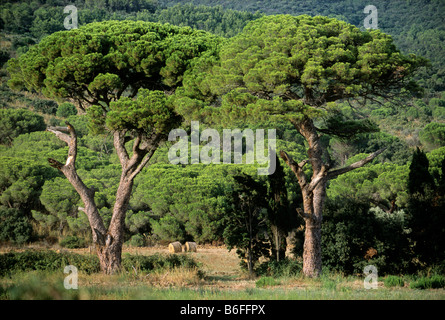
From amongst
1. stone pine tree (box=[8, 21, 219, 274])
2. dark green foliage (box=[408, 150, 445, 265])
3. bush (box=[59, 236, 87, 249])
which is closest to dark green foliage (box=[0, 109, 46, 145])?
bush (box=[59, 236, 87, 249])

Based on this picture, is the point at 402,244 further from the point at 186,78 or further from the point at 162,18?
the point at 162,18

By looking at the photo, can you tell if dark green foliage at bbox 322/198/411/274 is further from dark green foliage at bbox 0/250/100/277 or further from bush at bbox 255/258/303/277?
dark green foliage at bbox 0/250/100/277

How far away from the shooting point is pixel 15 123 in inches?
1454

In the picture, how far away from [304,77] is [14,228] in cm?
1790

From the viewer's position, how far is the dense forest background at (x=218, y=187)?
13609mm

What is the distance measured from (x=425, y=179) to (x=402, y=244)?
252 centimetres

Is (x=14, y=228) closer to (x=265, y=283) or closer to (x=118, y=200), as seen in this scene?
(x=118, y=200)

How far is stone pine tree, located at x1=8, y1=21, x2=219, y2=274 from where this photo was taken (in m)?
13.3

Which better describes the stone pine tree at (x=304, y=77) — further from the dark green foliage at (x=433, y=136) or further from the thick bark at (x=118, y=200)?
the dark green foliage at (x=433, y=136)

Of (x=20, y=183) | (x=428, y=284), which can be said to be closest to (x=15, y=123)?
(x=20, y=183)

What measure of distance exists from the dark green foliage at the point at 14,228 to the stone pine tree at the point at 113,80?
11094mm

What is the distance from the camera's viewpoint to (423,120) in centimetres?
5316

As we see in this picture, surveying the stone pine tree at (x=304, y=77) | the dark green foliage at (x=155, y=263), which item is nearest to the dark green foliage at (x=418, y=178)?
the stone pine tree at (x=304, y=77)
